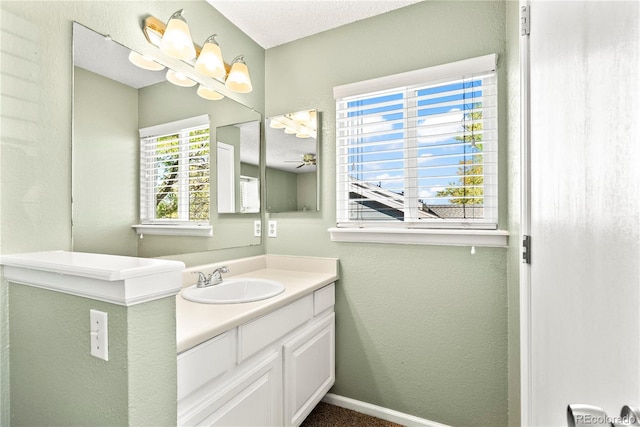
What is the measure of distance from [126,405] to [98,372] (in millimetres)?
130

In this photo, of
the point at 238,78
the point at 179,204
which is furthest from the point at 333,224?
the point at 238,78

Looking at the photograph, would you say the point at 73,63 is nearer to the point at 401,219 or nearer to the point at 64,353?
the point at 64,353

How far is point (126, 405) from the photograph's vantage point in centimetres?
77

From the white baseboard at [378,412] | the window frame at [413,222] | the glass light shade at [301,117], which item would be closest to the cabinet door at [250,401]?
the white baseboard at [378,412]

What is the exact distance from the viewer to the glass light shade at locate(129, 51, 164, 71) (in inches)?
56.0

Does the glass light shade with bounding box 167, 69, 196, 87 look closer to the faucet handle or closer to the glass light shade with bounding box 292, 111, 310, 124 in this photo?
the glass light shade with bounding box 292, 111, 310, 124

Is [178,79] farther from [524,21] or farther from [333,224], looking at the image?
[524,21]

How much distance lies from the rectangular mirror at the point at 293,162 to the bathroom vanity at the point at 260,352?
40cm

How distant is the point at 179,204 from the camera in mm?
1654

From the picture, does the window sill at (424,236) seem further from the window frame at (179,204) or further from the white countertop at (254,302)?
the window frame at (179,204)

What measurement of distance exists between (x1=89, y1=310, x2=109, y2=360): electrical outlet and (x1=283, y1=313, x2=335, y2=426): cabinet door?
0.86 meters

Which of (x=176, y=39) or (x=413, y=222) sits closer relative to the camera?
(x=176, y=39)

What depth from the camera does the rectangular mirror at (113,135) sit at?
1.23 meters

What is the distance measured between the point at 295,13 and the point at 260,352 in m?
→ 1.88
